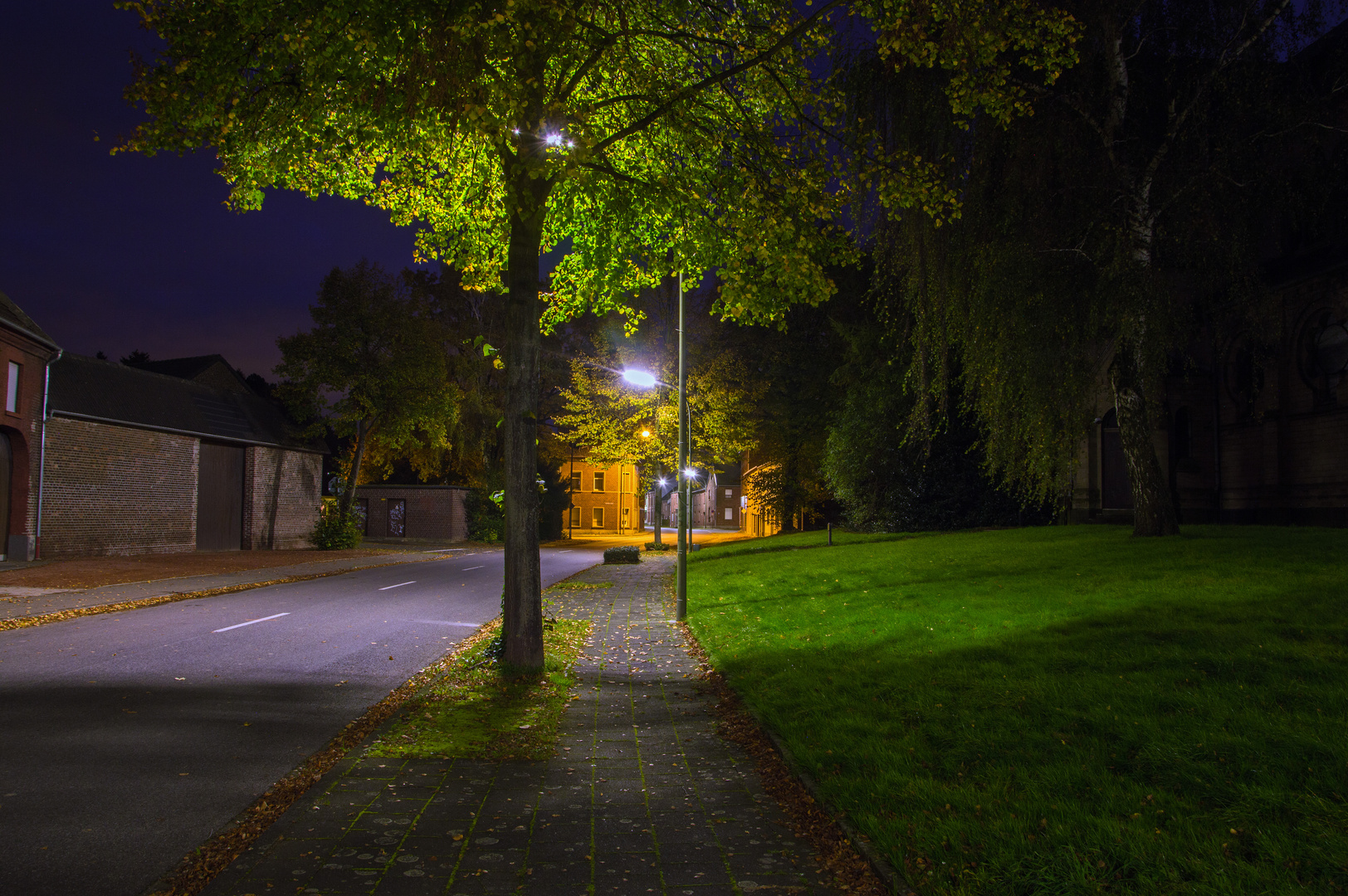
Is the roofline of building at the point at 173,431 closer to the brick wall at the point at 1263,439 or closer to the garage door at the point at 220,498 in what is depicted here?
the garage door at the point at 220,498

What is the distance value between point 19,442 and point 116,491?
11.9 ft

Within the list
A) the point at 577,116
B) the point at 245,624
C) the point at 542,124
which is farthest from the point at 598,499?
the point at 542,124

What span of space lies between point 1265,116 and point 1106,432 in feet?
41.1

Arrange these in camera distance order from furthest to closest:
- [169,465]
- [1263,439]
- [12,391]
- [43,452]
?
[169,465], [43,452], [12,391], [1263,439]

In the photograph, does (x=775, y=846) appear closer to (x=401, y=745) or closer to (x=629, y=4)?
(x=401, y=745)

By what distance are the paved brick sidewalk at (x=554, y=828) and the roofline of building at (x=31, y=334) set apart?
22795 millimetres

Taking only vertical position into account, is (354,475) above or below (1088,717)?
above

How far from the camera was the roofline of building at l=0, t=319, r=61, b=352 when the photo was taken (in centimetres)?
2166

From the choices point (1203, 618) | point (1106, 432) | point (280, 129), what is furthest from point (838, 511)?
point (280, 129)

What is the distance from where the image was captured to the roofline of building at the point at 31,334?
2166 cm

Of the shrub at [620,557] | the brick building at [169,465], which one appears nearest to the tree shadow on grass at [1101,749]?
the shrub at [620,557]

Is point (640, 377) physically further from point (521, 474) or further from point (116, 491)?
point (116, 491)

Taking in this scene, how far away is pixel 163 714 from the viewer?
6953 millimetres

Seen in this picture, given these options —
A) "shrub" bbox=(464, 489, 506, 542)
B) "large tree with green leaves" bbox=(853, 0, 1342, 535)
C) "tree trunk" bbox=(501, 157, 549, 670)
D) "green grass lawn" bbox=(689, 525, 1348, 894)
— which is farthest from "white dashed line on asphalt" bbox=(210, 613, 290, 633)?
"shrub" bbox=(464, 489, 506, 542)
